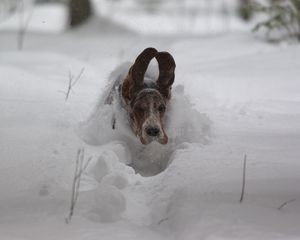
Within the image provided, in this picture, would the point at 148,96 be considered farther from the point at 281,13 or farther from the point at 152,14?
the point at 152,14

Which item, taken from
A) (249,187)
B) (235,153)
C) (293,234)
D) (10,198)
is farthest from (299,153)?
(10,198)

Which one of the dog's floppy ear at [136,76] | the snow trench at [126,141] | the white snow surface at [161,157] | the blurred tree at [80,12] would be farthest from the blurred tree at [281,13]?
the blurred tree at [80,12]

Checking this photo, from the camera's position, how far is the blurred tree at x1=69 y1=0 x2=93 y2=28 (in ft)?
38.5

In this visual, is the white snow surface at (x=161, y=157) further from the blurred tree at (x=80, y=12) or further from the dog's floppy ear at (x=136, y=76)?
the blurred tree at (x=80, y=12)

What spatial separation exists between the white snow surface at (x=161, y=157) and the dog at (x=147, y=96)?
0.12 metres

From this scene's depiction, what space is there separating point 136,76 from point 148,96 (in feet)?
0.67

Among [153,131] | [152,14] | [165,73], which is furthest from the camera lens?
[152,14]

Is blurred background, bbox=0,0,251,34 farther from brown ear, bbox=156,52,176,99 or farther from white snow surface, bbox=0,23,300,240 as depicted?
brown ear, bbox=156,52,176,99

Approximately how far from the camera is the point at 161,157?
383cm

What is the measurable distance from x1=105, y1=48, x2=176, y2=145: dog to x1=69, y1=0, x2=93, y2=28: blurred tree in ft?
25.2

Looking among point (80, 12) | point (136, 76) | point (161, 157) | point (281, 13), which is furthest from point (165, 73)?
point (80, 12)

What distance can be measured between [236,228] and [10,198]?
109 cm

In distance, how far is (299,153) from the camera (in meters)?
3.24

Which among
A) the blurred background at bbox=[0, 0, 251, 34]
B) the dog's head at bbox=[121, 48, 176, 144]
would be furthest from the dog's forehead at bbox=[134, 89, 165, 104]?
the blurred background at bbox=[0, 0, 251, 34]
